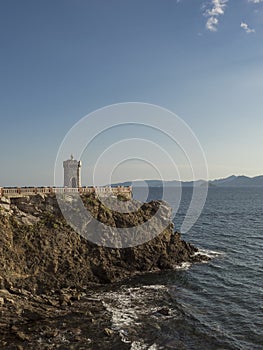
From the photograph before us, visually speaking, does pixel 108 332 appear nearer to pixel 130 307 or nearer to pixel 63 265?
pixel 130 307

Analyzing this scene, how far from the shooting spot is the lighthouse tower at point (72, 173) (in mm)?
52938

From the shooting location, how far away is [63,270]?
36312mm

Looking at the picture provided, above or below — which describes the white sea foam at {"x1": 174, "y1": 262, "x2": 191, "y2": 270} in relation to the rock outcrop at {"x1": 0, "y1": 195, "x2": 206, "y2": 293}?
below

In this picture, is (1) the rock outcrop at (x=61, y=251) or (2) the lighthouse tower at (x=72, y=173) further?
(2) the lighthouse tower at (x=72, y=173)

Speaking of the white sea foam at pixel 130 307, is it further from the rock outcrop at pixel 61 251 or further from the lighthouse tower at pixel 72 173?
the lighthouse tower at pixel 72 173

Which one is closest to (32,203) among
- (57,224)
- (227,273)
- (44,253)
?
(57,224)

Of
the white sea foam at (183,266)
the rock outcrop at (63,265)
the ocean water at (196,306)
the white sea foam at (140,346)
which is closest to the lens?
the white sea foam at (140,346)

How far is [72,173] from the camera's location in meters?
53.2

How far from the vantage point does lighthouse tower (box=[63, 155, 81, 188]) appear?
5294 cm

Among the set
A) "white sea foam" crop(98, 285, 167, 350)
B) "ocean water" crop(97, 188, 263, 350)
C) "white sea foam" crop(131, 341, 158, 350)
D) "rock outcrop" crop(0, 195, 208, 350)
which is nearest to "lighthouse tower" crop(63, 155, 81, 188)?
"rock outcrop" crop(0, 195, 208, 350)

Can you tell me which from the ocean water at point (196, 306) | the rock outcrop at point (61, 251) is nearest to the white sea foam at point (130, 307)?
the ocean water at point (196, 306)

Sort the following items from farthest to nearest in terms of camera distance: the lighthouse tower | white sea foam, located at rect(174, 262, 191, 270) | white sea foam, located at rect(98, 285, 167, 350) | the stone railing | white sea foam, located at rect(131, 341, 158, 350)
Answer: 1. the lighthouse tower
2. white sea foam, located at rect(174, 262, 191, 270)
3. the stone railing
4. white sea foam, located at rect(98, 285, 167, 350)
5. white sea foam, located at rect(131, 341, 158, 350)

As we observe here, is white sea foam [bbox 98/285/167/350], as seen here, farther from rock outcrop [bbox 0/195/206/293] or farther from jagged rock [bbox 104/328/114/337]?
rock outcrop [bbox 0/195/206/293]

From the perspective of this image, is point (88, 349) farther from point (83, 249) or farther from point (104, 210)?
point (104, 210)
